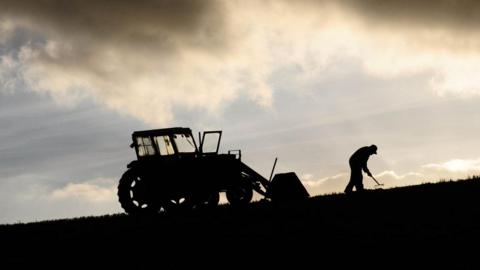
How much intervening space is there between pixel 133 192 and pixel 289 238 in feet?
30.9

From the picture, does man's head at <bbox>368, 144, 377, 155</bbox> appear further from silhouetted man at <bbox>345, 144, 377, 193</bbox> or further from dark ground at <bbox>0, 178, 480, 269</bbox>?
dark ground at <bbox>0, 178, 480, 269</bbox>

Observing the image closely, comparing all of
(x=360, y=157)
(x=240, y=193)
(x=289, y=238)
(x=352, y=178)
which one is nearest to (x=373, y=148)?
(x=360, y=157)

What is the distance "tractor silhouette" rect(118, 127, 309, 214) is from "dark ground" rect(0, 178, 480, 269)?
2.78 metres

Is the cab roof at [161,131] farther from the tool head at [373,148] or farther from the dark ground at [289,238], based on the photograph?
the tool head at [373,148]

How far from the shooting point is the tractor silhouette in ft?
65.4

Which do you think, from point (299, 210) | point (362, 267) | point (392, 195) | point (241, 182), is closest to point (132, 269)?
point (362, 267)

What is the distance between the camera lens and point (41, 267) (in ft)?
36.4

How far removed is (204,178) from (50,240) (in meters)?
6.60

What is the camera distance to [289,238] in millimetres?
11562

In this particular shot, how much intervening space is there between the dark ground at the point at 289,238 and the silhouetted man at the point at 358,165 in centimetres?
314

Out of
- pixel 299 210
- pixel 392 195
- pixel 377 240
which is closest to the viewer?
pixel 377 240

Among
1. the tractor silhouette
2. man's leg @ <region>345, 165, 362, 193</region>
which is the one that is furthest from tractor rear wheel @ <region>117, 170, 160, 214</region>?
man's leg @ <region>345, 165, 362, 193</region>

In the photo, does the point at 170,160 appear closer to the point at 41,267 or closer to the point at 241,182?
the point at 241,182

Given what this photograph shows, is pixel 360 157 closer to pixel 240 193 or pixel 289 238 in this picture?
pixel 240 193
